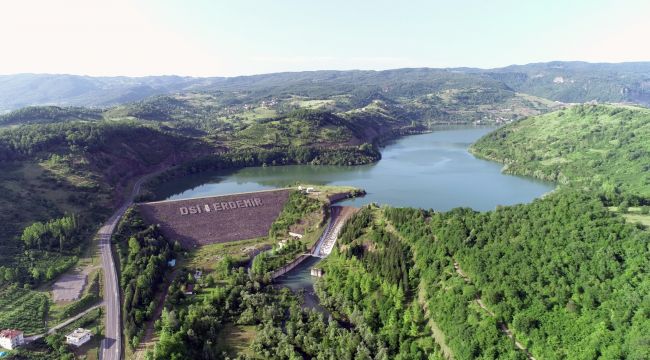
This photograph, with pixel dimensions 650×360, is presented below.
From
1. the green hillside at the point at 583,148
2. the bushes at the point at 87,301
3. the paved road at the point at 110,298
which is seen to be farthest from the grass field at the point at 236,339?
the green hillside at the point at 583,148

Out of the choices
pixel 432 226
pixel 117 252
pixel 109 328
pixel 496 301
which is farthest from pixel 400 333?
pixel 117 252

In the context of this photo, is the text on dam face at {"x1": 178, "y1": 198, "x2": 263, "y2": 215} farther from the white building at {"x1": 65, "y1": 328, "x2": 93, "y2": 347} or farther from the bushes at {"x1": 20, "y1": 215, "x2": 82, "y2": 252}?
the white building at {"x1": 65, "y1": 328, "x2": 93, "y2": 347}

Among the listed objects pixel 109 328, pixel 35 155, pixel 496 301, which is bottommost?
pixel 109 328

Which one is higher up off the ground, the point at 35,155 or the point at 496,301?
the point at 35,155

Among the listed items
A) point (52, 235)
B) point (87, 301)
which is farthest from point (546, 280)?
point (52, 235)

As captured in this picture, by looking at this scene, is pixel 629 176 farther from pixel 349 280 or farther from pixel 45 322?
pixel 45 322

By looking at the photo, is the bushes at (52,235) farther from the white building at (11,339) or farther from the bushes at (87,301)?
the white building at (11,339)
